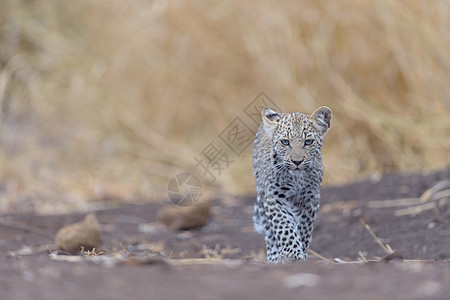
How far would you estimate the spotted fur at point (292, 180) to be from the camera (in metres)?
4.62

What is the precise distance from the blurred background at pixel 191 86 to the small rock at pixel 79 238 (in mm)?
2582

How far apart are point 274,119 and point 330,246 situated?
1.38 metres

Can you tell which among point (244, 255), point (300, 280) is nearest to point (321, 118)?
point (244, 255)

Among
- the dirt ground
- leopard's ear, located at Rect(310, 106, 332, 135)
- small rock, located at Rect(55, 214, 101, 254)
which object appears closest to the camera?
the dirt ground

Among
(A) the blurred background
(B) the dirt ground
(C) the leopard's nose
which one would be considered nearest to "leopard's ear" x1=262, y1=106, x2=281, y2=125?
(C) the leopard's nose

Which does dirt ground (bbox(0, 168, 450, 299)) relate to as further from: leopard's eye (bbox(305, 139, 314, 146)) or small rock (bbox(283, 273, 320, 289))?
leopard's eye (bbox(305, 139, 314, 146))

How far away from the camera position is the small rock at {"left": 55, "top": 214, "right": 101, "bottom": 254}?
5492 millimetres

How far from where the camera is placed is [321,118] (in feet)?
15.9

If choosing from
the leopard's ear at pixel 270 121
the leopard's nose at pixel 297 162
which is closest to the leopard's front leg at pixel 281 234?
the leopard's nose at pixel 297 162

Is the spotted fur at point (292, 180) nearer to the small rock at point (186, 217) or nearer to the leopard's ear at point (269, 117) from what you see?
the leopard's ear at point (269, 117)

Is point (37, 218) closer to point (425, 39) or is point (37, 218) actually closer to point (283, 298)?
point (425, 39)

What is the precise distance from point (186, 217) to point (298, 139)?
8.33ft

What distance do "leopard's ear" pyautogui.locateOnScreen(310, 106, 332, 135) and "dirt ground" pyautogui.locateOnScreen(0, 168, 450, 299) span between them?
808 mm

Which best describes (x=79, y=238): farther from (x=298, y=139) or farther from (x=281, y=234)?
(x=298, y=139)
